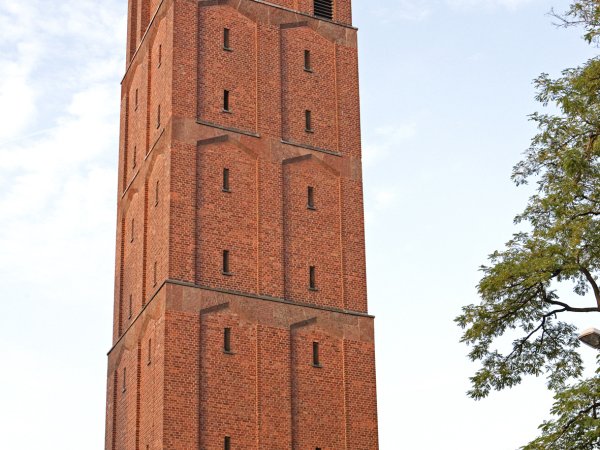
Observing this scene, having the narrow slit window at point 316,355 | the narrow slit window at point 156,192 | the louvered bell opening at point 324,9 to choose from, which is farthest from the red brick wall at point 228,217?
the louvered bell opening at point 324,9

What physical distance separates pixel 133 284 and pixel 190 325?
4.88m

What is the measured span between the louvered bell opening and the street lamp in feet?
78.9

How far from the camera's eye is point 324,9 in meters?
40.0

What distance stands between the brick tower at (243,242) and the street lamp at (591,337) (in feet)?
53.6

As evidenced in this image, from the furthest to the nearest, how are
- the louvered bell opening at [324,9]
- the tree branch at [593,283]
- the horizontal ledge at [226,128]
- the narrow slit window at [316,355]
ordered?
the louvered bell opening at [324,9], the horizontal ledge at [226,128], the narrow slit window at [316,355], the tree branch at [593,283]

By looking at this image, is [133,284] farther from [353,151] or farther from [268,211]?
[353,151]

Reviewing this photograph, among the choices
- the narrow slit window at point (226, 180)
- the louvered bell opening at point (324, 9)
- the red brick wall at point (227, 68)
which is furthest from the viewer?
the louvered bell opening at point (324, 9)

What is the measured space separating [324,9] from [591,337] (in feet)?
80.2

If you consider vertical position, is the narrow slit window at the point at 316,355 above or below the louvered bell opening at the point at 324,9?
below

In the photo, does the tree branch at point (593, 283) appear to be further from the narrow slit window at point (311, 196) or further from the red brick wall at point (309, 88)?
the red brick wall at point (309, 88)

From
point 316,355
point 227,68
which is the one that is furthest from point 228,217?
point 227,68

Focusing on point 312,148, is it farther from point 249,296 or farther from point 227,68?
point 249,296

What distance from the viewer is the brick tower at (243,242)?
33062mm

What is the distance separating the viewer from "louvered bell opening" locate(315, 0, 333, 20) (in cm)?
3984
